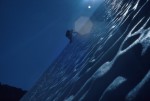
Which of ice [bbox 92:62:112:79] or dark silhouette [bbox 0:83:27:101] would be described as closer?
ice [bbox 92:62:112:79]

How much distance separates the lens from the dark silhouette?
11766mm

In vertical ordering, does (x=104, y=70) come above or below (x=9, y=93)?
below

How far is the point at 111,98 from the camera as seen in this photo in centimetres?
153

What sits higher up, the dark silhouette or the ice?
the dark silhouette

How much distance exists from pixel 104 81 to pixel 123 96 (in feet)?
1.55

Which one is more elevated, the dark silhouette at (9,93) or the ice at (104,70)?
the dark silhouette at (9,93)

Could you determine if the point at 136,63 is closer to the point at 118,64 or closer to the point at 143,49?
the point at 143,49

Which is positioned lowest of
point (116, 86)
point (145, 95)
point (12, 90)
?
point (145, 95)

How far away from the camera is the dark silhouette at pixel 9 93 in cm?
1177

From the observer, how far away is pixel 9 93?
39.5ft

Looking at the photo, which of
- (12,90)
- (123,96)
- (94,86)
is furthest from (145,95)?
(12,90)

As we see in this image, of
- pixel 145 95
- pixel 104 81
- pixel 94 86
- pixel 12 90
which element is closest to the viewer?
pixel 145 95

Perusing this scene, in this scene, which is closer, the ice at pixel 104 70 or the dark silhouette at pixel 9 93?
the ice at pixel 104 70

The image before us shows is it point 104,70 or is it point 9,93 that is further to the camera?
point 9,93
